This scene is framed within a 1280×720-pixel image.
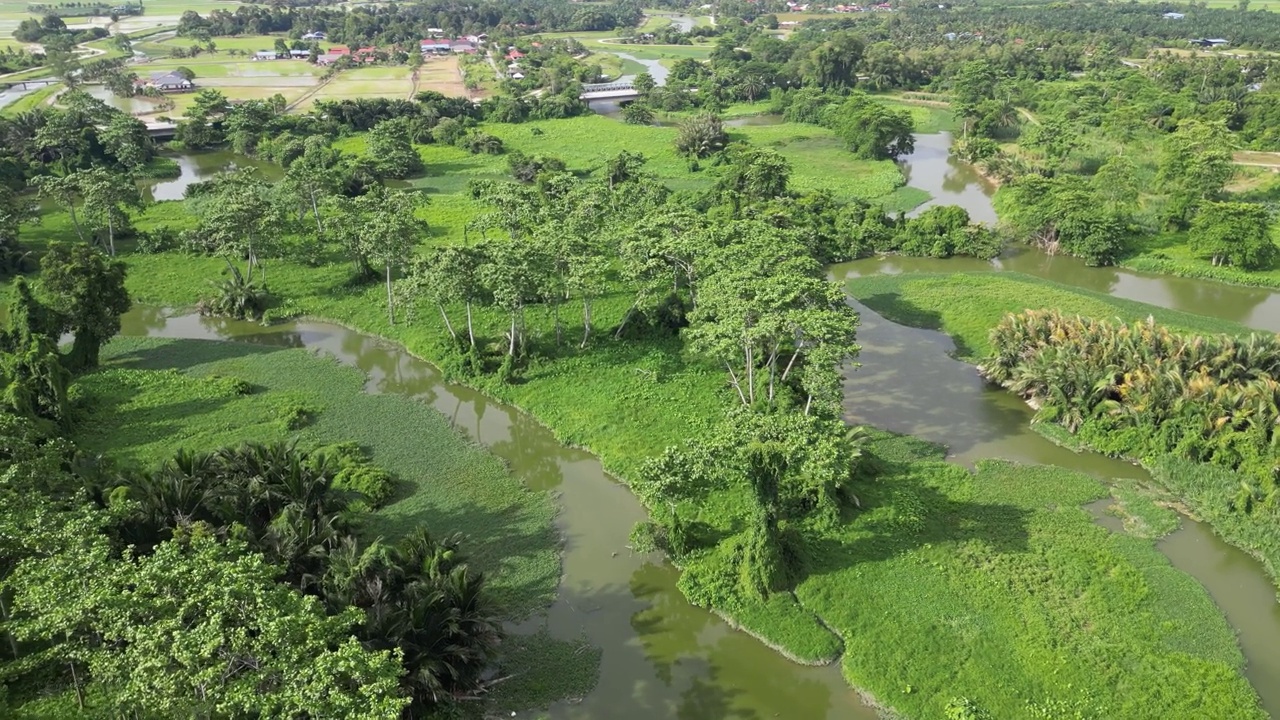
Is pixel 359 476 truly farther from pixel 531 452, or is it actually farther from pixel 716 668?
pixel 716 668

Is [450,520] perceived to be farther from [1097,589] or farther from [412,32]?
[412,32]

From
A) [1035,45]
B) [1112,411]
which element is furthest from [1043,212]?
[1035,45]

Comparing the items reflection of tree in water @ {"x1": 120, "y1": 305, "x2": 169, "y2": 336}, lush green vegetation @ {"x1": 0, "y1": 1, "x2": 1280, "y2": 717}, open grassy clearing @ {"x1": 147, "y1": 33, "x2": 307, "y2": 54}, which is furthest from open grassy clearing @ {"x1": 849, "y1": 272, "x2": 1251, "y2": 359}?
open grassy clearing @ {"x1": 147, "y1": 33, "x2": 307, "y2": 54}

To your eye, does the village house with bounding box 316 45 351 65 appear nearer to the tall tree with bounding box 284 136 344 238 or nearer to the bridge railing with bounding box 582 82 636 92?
the bridge railing with bounding box 582 82 636 92

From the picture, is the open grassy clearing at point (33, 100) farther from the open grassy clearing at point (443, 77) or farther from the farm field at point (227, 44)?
the open grassy clearing at point (443, 77)

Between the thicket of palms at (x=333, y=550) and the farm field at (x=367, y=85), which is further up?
the farm field at (x=367, y=85)

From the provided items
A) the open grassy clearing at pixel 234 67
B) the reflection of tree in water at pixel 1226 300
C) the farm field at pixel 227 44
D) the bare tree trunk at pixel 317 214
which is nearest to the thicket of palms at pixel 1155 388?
the reflection of tree in water at pixel 1226 300

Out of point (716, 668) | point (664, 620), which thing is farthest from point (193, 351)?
point (716, 668)
